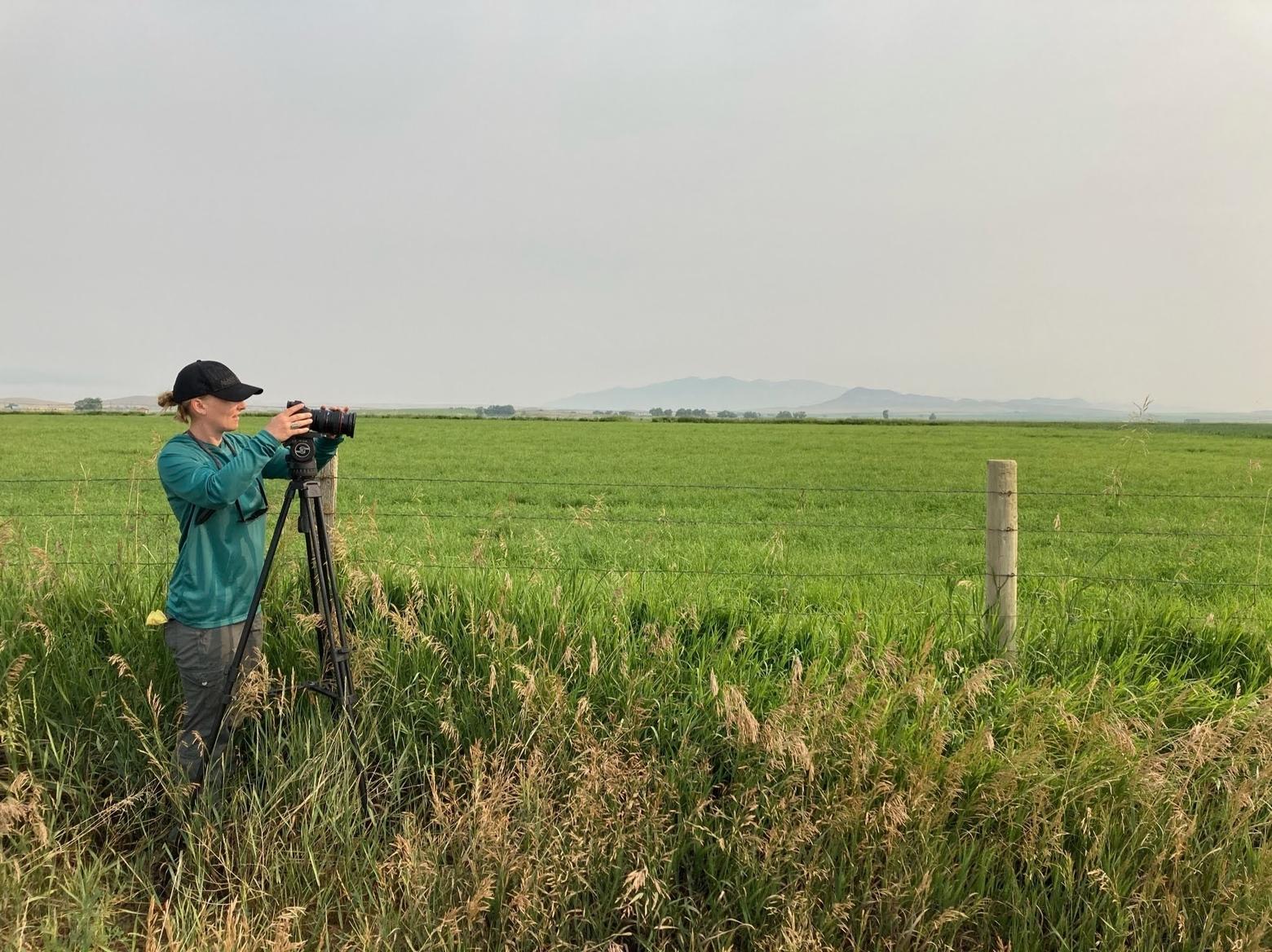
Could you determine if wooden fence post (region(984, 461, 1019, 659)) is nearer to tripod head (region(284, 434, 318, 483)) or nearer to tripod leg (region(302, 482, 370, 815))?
tripod leg (region(302, 482, 370, 815))

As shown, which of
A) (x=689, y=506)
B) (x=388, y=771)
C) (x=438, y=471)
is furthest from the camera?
(x=438, y=471)

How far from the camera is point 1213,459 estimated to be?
3344cm

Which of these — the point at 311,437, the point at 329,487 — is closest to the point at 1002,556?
the point at 311,437

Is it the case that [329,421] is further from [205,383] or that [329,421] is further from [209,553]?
[209,553]

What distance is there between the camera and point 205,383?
141 inches

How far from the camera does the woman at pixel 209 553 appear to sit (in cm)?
353

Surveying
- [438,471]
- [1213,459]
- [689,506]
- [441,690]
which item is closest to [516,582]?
[441,690]

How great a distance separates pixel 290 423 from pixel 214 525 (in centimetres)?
62

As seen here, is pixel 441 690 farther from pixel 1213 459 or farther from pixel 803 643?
pixel 1213 459

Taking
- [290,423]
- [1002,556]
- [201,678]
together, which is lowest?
[201,678]

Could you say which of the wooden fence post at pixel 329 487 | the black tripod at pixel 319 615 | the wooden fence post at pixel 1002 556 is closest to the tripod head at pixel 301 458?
the black tripod at pixel 319 615

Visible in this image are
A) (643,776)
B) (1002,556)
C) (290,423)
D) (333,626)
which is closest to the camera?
(643,776)

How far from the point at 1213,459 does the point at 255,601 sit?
40.0 m

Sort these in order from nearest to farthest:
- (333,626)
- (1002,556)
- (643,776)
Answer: (643,776) → (333,626) → (1002,556)
